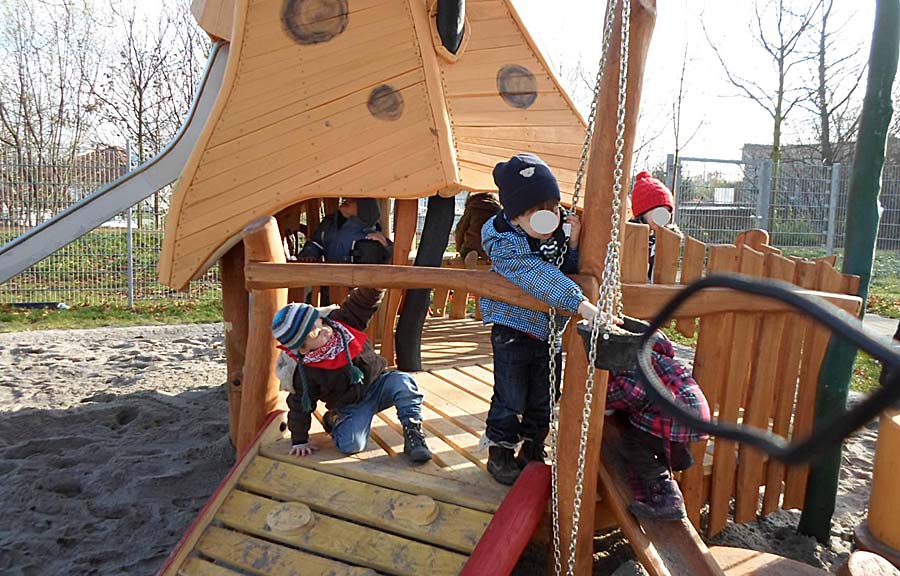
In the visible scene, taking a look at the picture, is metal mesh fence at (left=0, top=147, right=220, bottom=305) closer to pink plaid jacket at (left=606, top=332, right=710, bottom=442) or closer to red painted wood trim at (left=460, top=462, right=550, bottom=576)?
red painted wood trim at (left=460, top=462, right=550, bottom=576)

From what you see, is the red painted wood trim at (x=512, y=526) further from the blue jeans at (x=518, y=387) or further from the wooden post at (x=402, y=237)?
the wooden post at (x=402, y=237)

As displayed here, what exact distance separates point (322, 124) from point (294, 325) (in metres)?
1.85

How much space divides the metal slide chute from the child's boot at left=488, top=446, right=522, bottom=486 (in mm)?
3683

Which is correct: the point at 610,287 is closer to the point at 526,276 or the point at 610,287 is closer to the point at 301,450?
the point at 526,276

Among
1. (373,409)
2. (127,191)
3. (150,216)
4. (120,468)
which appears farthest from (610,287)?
(150,216)

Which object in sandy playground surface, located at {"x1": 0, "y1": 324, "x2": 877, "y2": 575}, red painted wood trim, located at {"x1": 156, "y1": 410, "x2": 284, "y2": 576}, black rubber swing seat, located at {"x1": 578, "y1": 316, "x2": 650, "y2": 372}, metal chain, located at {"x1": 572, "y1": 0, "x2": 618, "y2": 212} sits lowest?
sandy playground surface, located at {"x1": 0, "y1": 324, "x2": 877, "y2": 575}

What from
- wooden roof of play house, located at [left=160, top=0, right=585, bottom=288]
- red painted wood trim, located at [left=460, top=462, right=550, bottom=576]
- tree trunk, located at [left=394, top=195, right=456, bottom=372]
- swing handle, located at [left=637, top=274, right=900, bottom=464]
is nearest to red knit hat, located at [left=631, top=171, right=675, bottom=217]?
wooden roof of play house, located at [left=160, top=0, right=585, bottom=288]

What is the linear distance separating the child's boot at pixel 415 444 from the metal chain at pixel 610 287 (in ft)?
2.52

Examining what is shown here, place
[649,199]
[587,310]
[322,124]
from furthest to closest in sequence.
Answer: [322,124] → [649,199] → [587,310]

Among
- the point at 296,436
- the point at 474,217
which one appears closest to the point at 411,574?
the point at 296,436

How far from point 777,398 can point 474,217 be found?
347 cm

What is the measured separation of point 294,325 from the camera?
2943 millimetres

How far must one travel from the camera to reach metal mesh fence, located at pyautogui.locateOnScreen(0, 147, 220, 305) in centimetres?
1009

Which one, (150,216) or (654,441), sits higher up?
(150,216)
